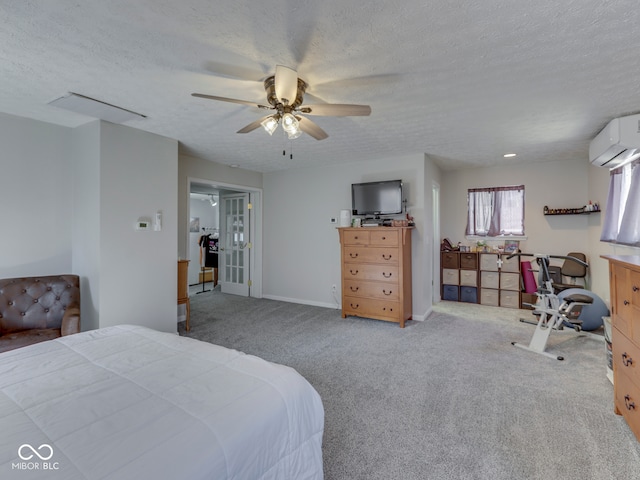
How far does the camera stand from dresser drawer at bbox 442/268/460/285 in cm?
541

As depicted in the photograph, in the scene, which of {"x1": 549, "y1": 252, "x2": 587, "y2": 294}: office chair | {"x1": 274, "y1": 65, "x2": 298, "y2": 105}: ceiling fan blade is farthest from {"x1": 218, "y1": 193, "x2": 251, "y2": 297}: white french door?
{"x1": 549, "y1": 252, "x2": 587, "y2": 294}: office chair

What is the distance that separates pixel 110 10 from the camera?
4.94 feet

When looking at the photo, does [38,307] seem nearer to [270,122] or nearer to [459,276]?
[270,122]

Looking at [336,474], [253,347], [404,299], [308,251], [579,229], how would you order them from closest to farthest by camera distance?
[336,474] < [253,347] < [404,299] < [579,229] < [308,251]

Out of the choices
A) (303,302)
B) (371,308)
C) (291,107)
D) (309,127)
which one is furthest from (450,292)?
(291,107)

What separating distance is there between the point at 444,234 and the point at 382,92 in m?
4.05

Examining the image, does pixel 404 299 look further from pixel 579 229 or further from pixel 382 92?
pixel 579 229

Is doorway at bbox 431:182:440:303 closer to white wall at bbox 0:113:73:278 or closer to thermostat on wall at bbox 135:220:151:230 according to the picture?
thermostat on wall at bbox 135:220:151:230

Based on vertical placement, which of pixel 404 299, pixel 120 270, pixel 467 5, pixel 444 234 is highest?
pixel 467 5

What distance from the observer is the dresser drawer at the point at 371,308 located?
414 centimetres

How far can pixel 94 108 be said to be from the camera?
8.84ft

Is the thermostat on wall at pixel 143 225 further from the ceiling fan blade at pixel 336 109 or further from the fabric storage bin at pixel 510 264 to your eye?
the fabric storage bin at pixel 510 264

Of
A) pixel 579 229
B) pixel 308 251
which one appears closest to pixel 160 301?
pixel 308 251

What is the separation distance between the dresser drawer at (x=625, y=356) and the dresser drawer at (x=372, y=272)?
2.20 metres
